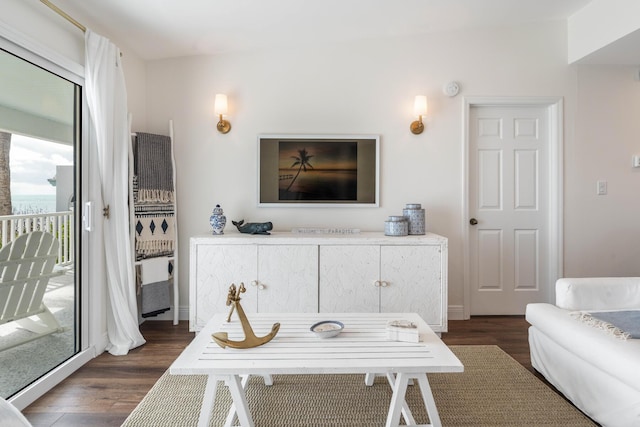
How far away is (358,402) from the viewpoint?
74.5 inches

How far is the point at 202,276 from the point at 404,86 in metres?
2.30

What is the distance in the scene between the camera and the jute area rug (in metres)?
1.75

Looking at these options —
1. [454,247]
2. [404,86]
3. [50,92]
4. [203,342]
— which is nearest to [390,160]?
[404,86]

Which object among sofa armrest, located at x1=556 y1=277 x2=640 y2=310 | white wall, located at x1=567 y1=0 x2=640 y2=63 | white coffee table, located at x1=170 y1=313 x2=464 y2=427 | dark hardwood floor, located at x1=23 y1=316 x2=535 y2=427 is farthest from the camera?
white wall, located at x1=567 y1=0 x2=640 y2=63

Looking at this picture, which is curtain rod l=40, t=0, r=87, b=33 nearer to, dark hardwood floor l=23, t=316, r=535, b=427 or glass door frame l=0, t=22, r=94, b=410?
glass door frame l=0, t=22, r=94, b=410

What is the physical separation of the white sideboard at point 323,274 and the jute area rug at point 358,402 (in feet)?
2.17

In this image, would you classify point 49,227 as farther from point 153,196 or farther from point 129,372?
point 129,372

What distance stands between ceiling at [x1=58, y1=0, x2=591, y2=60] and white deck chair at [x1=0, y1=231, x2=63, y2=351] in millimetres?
1429

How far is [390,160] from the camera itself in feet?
10.6

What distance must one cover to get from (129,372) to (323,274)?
4.58 ft

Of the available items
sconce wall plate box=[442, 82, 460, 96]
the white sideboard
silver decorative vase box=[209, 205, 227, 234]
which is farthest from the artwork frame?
sconce wall plate box=[442, 82, 460, 96]

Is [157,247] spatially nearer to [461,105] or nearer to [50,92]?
[50,92]

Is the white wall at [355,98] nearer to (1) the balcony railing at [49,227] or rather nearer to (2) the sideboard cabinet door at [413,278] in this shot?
(2) the sideboard cabinet door at [413,278]

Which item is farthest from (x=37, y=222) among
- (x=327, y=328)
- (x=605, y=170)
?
(x=605, y=170)
